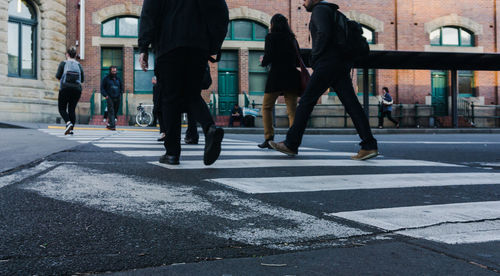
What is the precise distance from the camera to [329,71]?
5.60 m

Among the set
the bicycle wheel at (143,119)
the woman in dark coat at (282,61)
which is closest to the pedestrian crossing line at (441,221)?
the woman in dark coat at (282,61)

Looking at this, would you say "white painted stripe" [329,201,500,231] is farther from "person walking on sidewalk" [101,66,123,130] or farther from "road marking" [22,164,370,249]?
"person walking on sidewalk" [101,66,123,130]

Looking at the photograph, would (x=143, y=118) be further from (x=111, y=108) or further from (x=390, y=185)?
(x=390, y=185)

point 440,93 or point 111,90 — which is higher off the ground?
point 440,93

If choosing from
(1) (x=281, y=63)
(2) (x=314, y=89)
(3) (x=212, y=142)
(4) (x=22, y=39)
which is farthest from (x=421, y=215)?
(4) (x=22, y=39)

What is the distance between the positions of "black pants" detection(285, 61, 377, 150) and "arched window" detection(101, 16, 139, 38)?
59.6 ft

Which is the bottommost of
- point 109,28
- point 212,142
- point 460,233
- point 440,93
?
point 460,233

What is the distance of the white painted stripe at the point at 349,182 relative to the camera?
3498mm

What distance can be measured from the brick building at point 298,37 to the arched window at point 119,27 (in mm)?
46

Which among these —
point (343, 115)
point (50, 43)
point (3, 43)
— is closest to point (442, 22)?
point (343, 115)

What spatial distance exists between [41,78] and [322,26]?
16463mm

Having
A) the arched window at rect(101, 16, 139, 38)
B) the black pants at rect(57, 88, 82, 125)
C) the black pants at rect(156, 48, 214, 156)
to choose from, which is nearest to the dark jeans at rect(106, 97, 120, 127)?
the black pants at rect(57, 88, 82, 125)

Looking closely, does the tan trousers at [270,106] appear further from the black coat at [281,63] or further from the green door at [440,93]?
the green door at [440,93]

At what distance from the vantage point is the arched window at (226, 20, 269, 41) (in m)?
23.3
